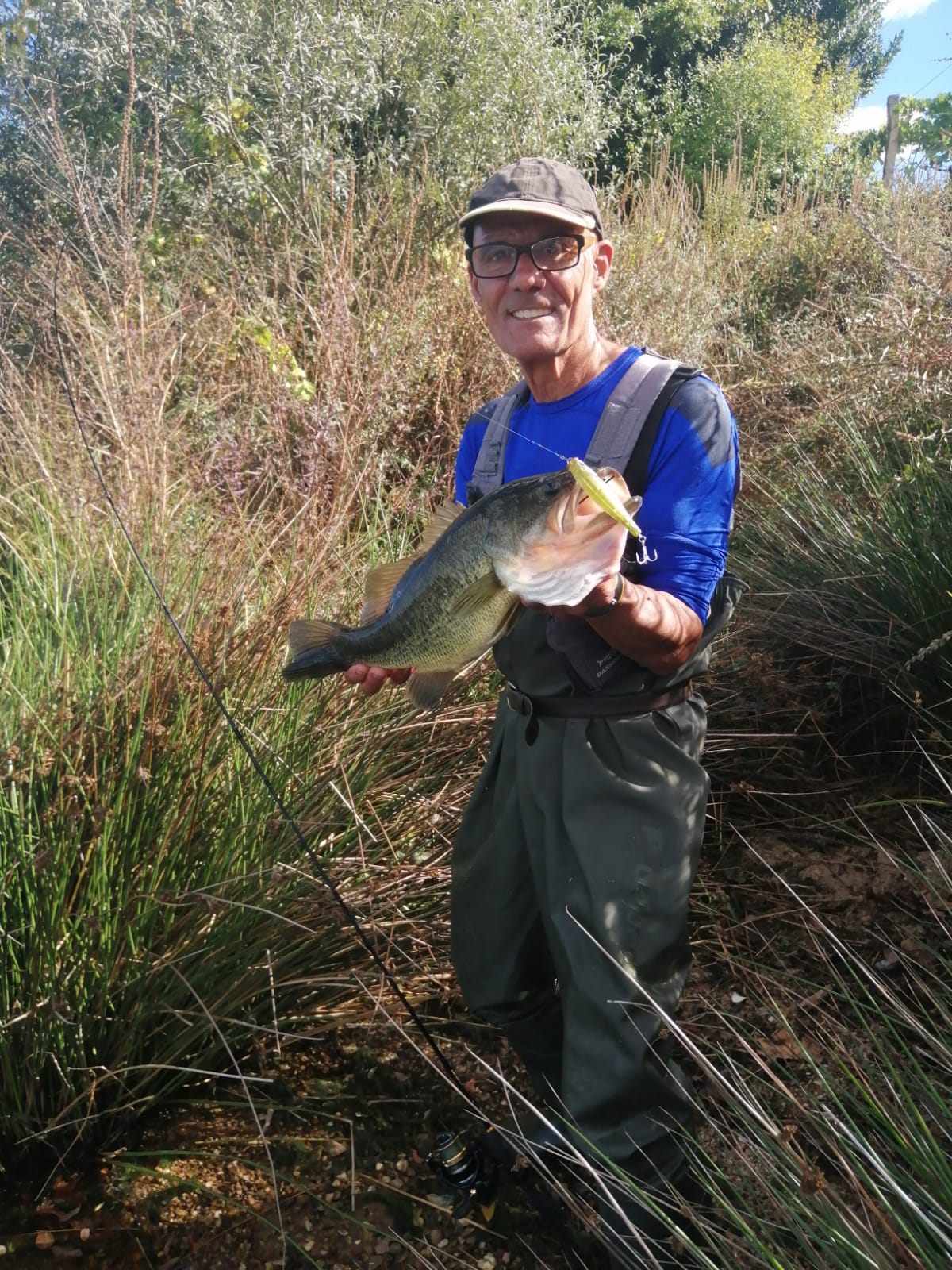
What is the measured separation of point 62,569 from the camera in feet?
11.1

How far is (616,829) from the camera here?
1987 mm

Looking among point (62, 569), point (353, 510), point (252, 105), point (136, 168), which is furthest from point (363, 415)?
point (136, 168)

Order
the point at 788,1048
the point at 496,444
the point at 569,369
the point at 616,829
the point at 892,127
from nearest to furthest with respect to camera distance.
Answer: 1. the point at 616,829
2. the point at 569,369
3. the point at 496,444
4. the point at 788,1048
5. the point at 892,127

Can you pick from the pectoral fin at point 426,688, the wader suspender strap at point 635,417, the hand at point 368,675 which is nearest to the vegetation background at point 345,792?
the hand at point 368,675

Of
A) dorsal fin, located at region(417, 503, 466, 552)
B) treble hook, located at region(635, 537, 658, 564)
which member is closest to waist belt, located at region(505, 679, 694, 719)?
treble hook, located at region(635, 537, 658, 564)

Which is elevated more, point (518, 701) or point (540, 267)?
point (540, 267)

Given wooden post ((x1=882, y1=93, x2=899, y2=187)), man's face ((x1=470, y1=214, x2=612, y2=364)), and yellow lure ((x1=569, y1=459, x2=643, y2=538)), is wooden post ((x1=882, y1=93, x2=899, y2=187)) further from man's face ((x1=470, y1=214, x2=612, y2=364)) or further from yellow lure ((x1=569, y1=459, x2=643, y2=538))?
yellow lure ((x1=569, y1=459, x2=643, y2=538))

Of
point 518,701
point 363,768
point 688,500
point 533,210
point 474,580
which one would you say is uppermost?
point 533,210

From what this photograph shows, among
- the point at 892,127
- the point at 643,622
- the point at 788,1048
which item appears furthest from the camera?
the point at 892,127

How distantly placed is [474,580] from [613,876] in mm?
696

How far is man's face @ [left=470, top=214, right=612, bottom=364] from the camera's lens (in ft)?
6.75

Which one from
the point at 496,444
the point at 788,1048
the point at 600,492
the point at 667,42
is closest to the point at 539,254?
the point at 496,444

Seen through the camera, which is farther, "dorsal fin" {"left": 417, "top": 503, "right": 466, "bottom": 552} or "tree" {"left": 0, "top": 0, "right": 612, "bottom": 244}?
"tree" {"left": 0, "top": 0, "right": 612, "bottom": 244}

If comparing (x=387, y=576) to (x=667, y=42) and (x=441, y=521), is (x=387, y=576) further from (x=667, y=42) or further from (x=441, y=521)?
(x=667, y=42)
